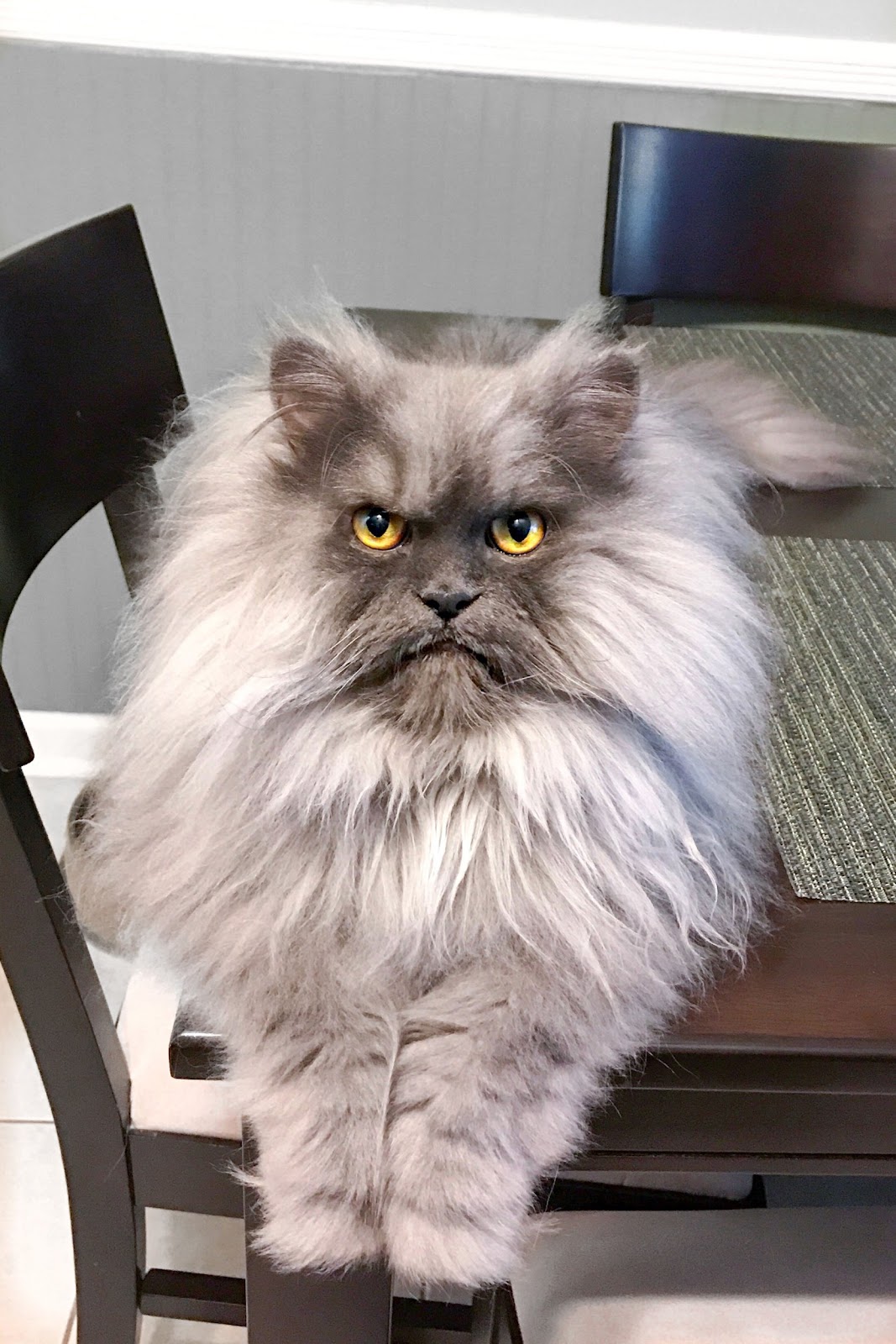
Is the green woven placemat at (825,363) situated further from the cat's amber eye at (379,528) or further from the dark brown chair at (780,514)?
the cat's amber eye at (379,528)

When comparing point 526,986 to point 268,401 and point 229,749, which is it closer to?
point 229,749

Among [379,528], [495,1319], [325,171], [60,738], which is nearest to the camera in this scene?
[379,528]

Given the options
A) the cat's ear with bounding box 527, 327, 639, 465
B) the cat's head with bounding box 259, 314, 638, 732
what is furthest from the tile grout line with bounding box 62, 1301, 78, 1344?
the cat's ear with bounding box 527, 327, 639, 465

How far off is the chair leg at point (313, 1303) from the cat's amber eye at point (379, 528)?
0.43 m

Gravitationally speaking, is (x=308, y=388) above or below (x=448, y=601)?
above

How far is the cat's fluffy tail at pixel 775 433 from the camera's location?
1.20 metres

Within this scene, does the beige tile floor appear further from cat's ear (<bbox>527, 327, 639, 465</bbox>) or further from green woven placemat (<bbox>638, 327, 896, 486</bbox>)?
green woven placemat (<bbox>638, 327, 896, 486</bbox>)

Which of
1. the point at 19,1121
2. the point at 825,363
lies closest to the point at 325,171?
the point at 825,363

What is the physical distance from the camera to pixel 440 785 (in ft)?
2.36

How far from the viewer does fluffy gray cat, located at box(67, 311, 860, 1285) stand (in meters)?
0.65

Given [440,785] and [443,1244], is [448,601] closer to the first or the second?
[440,785]

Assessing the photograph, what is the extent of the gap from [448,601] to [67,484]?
529 millimetres

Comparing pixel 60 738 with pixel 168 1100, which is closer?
Result: pixel 168 1100

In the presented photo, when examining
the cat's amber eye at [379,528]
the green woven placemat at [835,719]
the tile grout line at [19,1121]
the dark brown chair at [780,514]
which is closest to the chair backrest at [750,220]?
the dark brown chair at [780,514]
